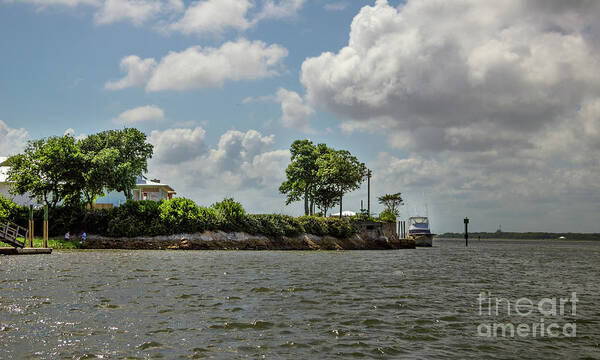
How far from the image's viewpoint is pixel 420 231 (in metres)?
85.4

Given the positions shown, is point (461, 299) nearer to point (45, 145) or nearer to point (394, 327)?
point (394, 327)

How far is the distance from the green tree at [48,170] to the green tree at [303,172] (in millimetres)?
32037

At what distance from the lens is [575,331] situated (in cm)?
998

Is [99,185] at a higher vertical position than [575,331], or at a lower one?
higher

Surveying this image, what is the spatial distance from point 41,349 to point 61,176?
4469 centimetres

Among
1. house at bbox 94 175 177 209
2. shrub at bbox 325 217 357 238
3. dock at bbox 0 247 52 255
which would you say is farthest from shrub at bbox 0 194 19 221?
Answer: shrub at bbox 325 217 357 238

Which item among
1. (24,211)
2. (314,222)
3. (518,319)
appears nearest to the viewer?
(518,319)

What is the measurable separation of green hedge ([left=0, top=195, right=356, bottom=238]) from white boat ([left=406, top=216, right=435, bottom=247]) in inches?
1629

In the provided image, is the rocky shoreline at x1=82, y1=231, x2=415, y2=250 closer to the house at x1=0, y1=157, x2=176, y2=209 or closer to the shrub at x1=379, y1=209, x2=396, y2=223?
the shrub at x1=379, y1=209, x2=396, y2=223

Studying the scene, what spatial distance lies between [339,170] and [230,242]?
73.7 feet

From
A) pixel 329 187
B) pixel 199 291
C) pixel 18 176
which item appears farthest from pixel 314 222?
pixel 199 291

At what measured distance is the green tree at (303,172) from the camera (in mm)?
69562

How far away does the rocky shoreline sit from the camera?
45.1 metres

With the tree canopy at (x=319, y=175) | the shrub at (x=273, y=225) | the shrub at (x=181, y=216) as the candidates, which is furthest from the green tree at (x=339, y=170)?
the shrub at (x=181, y=216)
